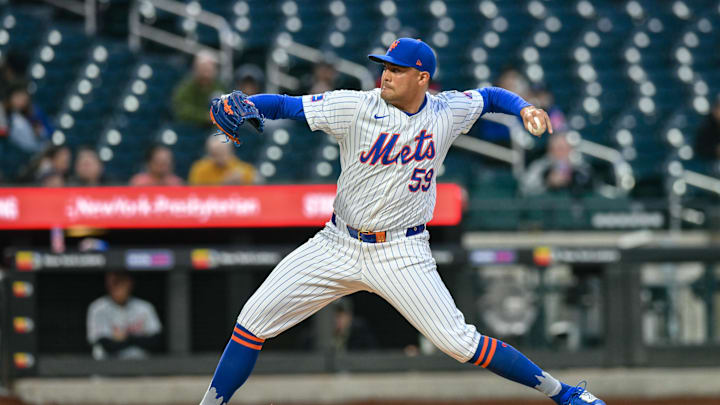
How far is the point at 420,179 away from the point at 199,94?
15.6ft

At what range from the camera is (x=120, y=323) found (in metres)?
6.64

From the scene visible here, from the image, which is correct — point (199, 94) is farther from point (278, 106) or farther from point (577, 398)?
point (577, 398)

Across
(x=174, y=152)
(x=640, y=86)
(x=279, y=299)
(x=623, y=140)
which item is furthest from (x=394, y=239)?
(x=640, y=86)

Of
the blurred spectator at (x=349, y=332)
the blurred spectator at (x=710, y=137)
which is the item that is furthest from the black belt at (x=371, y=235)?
the blurred spectator at (x=710, y=137)

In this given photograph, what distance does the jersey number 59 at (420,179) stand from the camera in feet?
14.0

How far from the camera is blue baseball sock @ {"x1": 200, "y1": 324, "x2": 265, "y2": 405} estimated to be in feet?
14.1

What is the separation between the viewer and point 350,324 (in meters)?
6.89

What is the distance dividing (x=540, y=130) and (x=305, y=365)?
10.6 ft

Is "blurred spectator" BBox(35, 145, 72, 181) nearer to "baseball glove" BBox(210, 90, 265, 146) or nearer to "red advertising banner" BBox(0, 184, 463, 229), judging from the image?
"red advertising banner" BBox(0, 184, 463, 229)

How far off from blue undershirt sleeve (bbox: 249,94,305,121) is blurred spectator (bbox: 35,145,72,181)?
122 inches

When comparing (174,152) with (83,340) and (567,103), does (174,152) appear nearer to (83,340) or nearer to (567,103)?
(83,340)

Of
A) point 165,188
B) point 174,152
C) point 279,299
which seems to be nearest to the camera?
point 279,299

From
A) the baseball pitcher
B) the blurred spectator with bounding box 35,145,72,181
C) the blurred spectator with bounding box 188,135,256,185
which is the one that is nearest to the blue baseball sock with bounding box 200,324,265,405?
the baseball pitcher

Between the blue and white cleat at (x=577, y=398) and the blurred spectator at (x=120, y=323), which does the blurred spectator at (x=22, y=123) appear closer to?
the blurred spectator at (x=120, y=323)
